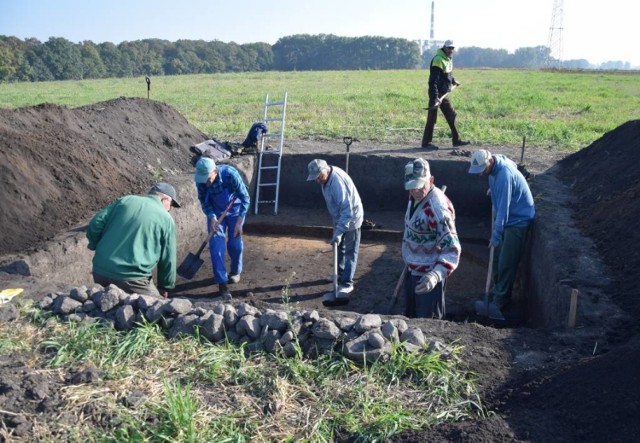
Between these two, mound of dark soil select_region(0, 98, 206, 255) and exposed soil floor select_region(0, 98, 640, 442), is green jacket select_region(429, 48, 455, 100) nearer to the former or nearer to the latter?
exposed soil floor select_region(0, 98, 640, 442)

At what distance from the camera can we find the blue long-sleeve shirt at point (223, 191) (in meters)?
8.05

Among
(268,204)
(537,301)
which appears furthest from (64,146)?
(537,301)

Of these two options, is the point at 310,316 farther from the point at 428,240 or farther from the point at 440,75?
the point at 440,75

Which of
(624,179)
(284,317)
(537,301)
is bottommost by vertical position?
(537,301)

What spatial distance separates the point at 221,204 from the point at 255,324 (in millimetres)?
3530

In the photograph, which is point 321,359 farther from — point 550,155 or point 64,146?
point 550,155

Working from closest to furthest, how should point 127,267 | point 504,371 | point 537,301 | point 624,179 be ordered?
point 504,371 < point 127,267 < point 537,301 < point 624,179

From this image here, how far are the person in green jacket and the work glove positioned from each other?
229 cm

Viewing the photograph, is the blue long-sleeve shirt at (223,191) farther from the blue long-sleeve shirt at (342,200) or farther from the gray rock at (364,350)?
the gray rock at (364,350)

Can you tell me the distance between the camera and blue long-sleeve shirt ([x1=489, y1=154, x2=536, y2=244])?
7.04 metres

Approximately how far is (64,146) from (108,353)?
18.9ft

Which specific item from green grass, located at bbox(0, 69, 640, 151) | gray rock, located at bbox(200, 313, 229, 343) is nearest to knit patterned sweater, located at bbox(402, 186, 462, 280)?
gray rock, located at bbox(200, 313, 229, 343)

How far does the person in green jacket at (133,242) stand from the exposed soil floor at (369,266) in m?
0.69

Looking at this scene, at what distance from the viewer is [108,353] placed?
4746 millimetres
